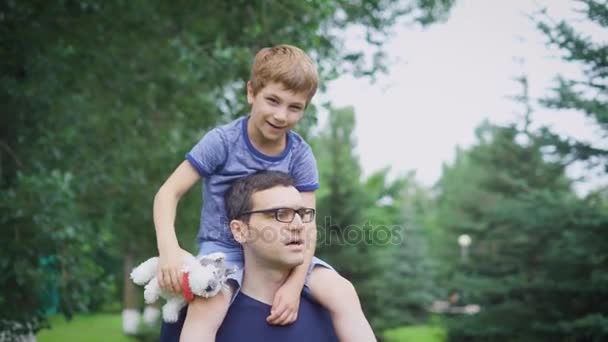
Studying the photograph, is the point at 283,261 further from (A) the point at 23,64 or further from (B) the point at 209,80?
(A) the point at 23,64

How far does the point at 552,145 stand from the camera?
10016 mm

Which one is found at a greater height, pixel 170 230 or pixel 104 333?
pixel 170 230

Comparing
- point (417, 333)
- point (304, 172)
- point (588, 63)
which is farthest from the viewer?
point (417, 333)

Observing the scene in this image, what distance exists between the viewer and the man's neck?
3.69 meters

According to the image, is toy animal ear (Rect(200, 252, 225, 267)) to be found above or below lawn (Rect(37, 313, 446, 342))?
above

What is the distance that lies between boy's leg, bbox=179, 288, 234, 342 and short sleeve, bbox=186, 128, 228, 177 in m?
0.64

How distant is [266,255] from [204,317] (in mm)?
424

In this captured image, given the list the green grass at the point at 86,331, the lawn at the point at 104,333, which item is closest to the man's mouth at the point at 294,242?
the lawn at the point at 104,333

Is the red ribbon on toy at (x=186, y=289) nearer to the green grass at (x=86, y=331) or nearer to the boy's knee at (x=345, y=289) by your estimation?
the boy's knee at (x=345, y=289)

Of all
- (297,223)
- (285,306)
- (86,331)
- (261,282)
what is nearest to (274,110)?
(297,223)

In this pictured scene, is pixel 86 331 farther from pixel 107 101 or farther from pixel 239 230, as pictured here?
pixel 239 230

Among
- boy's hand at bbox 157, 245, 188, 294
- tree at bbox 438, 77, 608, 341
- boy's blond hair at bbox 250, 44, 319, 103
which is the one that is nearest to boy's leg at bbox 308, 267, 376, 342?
boy's hand at bbox 157, 245, 188, 294

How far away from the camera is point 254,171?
3805mm

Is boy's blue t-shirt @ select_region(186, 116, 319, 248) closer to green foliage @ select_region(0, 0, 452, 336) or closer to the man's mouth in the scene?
the man's mouth
